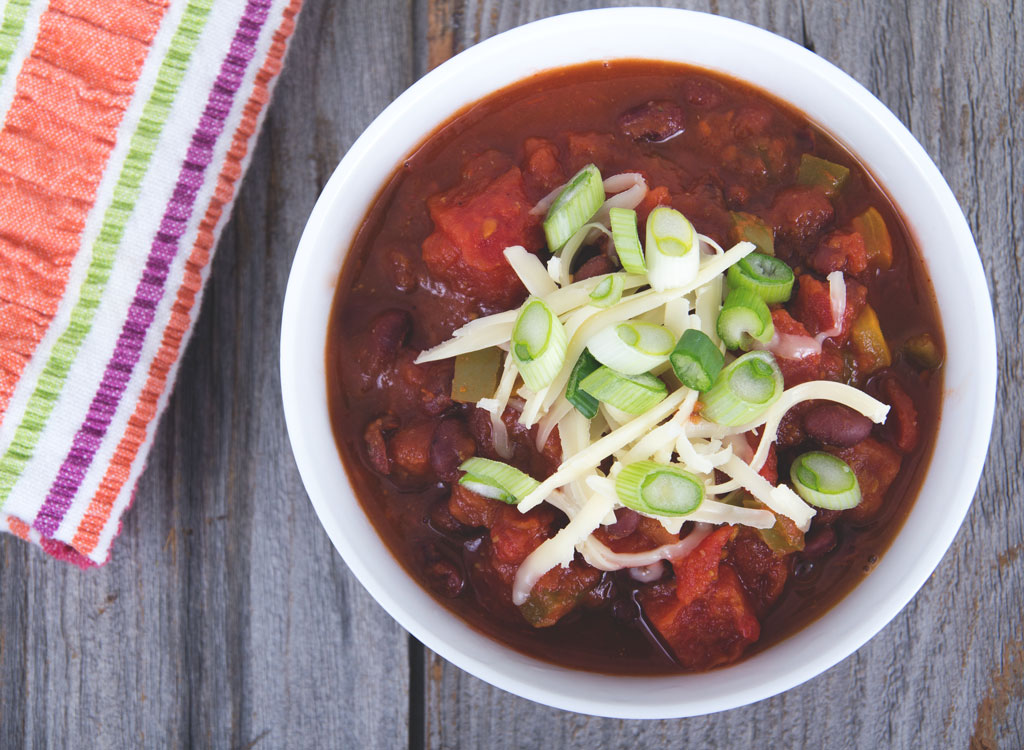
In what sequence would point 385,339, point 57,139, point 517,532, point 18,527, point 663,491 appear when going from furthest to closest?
point 18,527, point 57,139, point 385,339, point 517,532, point 663,491

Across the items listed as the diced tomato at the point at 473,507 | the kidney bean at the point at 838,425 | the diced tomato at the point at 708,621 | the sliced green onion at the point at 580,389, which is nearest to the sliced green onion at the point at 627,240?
the sliced green onion at the point at 580,389

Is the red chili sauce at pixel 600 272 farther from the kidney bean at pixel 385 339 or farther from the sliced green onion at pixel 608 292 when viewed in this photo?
the sliced green onion at pixel 608 292

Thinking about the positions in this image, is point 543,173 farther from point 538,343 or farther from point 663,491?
point 663,491

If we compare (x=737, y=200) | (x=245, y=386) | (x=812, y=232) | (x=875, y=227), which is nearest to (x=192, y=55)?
(x=245, y=386)

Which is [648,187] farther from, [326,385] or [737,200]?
[326,385]

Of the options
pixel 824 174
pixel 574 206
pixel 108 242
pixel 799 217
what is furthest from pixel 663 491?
pixel 108 242

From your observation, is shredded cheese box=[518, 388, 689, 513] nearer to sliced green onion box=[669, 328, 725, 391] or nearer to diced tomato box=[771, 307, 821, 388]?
sliced green onion box=[669, 328, 725, 391]
